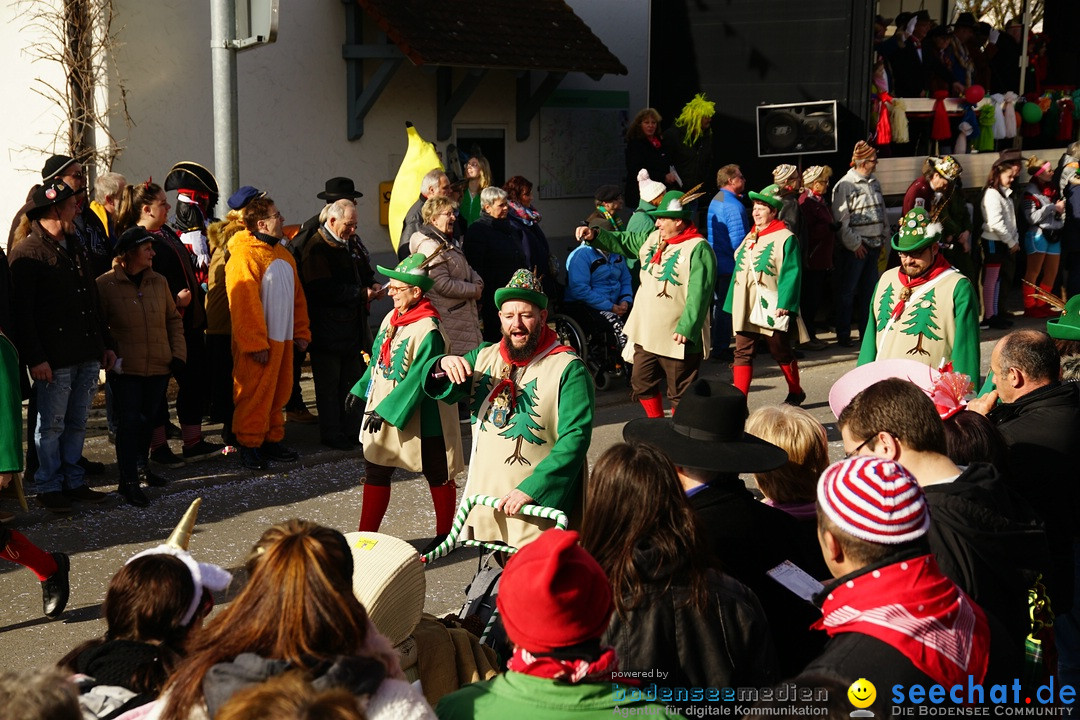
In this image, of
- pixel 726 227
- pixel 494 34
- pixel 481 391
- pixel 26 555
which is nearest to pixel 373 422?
pixel 481 391

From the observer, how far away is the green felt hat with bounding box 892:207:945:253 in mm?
6887

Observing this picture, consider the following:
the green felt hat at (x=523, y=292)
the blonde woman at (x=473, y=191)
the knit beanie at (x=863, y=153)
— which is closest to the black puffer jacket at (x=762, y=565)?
the green felt hat at (x=523, y=292)

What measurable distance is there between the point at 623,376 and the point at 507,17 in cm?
479

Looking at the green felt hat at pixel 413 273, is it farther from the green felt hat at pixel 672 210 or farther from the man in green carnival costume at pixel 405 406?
the green felt hat at pixel 672 210

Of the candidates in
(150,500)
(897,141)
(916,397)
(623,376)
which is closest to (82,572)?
(150,500)

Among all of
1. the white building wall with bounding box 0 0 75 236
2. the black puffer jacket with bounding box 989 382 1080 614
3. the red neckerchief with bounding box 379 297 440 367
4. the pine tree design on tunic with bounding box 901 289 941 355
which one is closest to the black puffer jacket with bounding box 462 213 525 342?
the white building wall with bounding box 0 0 75 236

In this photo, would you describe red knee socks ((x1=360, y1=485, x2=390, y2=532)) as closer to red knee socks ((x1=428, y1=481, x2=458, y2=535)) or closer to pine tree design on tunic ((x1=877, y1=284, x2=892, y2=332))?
red knee socks ((x1=428, y1=481, x2=458, y2=535))

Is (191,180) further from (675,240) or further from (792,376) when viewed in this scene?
(792,376)

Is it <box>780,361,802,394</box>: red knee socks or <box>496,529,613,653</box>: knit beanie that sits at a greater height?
<box>496,529,613,653</box>: knit beanie

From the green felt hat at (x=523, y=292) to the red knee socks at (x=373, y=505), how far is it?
69.9 inches

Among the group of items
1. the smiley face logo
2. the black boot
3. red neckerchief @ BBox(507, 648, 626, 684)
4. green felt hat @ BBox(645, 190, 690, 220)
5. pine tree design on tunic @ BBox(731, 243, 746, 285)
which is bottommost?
the black boot

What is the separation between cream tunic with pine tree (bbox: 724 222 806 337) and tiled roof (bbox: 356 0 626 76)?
13.9 ft

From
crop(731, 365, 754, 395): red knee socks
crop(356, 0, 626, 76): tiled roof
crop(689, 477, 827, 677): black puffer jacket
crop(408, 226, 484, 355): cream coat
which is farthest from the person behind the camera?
crop(356, 0, 626, 76): tiled roof

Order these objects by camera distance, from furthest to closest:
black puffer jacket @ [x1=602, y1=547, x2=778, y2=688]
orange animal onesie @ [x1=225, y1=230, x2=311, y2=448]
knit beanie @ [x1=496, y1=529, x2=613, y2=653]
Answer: orange animal onesie @ [x1=225, y1=230, x2=311, y2=448] < black puffer jacket @ [x1=602, y1=547, x2=778, y2=688] < knit beanie @ [x1=496, y1=529, x2=613, y2=653]
